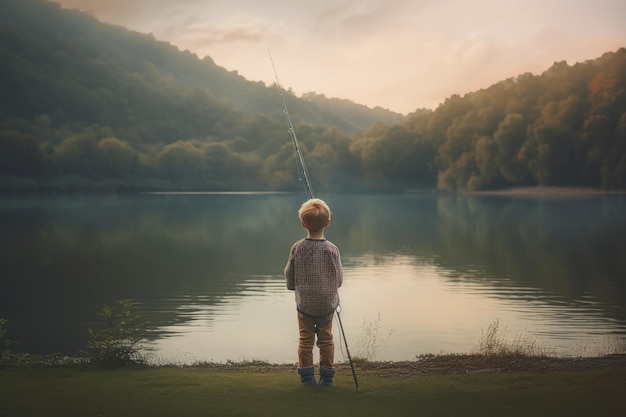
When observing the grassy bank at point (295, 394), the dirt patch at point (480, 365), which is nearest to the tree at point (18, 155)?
the dirt patch at point (480, 365)

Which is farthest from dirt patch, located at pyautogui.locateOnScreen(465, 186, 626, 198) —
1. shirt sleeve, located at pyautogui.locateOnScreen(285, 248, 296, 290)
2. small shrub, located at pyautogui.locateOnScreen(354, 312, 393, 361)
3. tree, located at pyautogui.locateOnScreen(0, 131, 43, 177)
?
shirt sleeve, located at pyautogui.locateOnScreen(285, 248, 296, 290)

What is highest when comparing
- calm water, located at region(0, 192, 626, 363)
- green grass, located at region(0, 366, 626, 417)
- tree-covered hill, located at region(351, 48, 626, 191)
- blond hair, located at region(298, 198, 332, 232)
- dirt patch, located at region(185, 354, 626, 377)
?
tree-covered hill, located at region(351, 48, 626, 191)

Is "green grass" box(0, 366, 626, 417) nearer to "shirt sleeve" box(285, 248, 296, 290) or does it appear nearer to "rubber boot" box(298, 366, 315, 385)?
"rubber boot" box(298, 366, 315, 385)

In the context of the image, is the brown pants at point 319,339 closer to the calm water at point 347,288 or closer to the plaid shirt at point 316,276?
the plaid shirt at point 316,276

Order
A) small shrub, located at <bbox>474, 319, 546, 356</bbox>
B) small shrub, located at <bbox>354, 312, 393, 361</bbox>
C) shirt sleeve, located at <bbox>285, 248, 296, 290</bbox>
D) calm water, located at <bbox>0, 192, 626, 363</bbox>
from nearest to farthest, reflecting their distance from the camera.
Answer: shirt sleeve, located at <bbox>285, 248, 296, 290</bbox> < small shrub, located at <bbox>474, 319, 546, 356</bbox> < small shrub, located at <bbox>354, 312, 393, 361</bbox> < calm water, located at <bbox>0, 192, 626, 363</bbox>

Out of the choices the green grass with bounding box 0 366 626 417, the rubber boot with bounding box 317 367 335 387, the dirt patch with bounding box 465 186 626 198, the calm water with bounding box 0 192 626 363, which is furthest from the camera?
the dirt patch with bounding box 465 186 626 198

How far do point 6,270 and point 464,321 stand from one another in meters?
18.5

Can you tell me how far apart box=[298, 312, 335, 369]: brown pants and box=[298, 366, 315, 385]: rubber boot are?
0.04 metres

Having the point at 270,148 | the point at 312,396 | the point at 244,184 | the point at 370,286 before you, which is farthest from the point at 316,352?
the point at 270,148

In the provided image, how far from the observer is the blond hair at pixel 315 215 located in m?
7.18

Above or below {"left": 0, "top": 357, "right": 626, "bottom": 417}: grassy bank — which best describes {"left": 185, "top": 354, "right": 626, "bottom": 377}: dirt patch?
below

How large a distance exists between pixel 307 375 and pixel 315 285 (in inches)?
32.9

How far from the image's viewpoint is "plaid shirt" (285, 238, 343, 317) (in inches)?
286

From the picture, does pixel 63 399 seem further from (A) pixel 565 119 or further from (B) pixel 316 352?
(A) pixel 565 119
